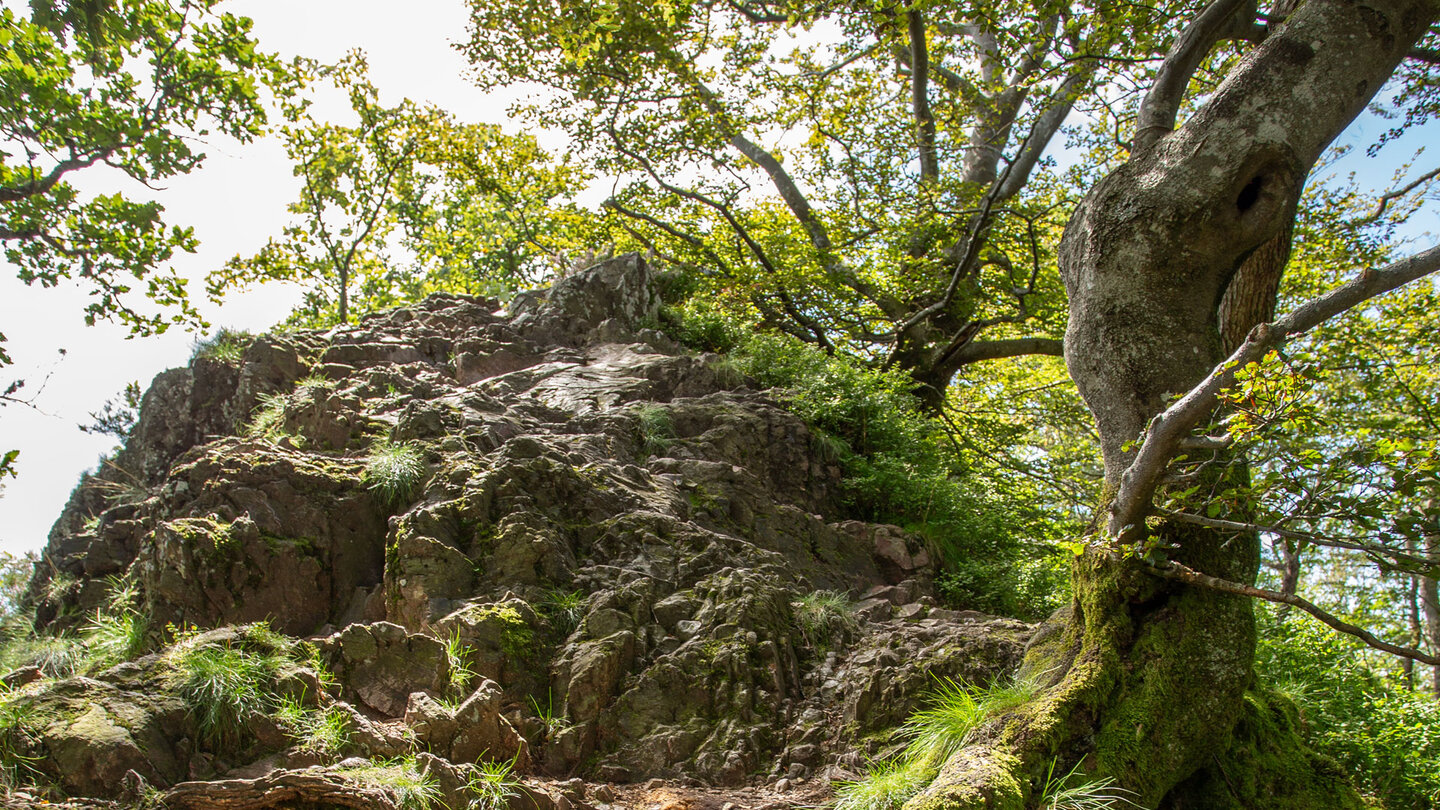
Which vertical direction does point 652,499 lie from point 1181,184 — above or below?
below

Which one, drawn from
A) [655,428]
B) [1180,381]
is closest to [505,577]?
[655,428]

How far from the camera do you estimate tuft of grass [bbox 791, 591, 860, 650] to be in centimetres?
544

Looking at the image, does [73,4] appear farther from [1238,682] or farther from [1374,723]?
[1374,723]

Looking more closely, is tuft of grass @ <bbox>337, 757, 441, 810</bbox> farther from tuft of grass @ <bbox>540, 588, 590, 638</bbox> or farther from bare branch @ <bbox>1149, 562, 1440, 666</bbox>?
bare branch @ <bbox>1149, 562, 1440, 666</bbox>

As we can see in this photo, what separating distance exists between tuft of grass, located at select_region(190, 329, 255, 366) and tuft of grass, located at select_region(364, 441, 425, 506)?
355 cm

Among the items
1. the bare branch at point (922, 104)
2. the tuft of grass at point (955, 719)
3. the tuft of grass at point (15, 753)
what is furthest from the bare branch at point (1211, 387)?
the bare branch at point (922, 104)

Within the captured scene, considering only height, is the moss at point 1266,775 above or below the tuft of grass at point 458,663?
below

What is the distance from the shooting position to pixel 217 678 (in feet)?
13.4

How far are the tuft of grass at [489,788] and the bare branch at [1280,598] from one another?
315 centimetres

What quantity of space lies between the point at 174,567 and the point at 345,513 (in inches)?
40.1

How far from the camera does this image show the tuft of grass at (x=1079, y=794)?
3635mm

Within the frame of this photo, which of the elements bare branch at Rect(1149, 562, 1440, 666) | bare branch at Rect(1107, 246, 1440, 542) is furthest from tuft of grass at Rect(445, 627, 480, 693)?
bare branch at Rect(1149, 562, 1440, 666)

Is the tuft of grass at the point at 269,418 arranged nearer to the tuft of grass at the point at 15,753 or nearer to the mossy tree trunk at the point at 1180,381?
the tuft of grass at the point at 15,753

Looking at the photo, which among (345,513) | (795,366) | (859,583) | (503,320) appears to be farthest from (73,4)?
(859,583)
